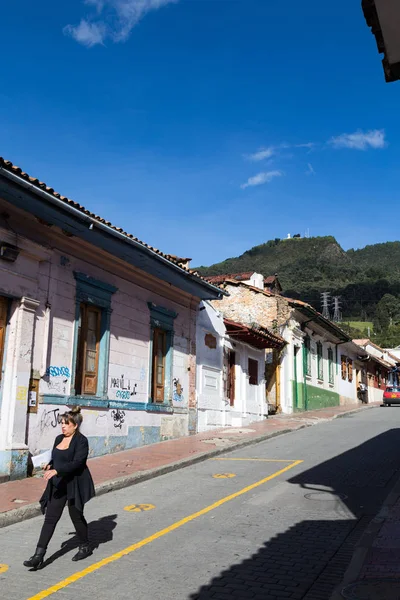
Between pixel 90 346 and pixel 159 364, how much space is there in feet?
10.5

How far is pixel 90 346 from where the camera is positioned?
12.6 meters

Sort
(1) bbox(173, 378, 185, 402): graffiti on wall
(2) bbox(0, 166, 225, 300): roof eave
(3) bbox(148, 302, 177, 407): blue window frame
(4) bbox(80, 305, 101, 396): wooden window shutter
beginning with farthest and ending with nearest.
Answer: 1. (1) bbox(173, 378, 185, 402): graffiti on wall
2. (3) bbox(148, 302, 177, 407): blue window frame
3. (4) bbox(80, 305, 101, 396): wooden window shutter
4. (2) bbox(0, 166, 225, 300): roof eave

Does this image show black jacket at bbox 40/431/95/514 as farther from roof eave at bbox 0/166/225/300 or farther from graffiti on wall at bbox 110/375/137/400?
graffiti on wall at bbox 110/375/137/400

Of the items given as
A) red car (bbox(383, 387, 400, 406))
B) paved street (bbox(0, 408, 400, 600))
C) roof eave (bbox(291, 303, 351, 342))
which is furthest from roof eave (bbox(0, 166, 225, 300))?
red car (bbox(383, 387, 400, 406))

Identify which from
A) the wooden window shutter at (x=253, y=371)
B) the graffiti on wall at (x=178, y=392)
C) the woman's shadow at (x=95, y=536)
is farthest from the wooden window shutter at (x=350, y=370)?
the woman's shadow at (x=95, y=536)

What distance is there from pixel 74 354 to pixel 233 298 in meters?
15.5

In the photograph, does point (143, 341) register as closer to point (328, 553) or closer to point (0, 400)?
point (0, 400)

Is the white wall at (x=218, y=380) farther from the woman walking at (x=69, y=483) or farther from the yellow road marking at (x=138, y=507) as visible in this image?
the woman walking at (x=69, y=483)

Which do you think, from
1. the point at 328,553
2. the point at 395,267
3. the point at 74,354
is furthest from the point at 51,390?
the point at 395,267

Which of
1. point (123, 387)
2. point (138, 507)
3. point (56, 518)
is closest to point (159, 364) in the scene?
point (123, 387)

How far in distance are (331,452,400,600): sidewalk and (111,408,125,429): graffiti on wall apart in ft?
23.6

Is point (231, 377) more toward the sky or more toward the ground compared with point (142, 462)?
more toward the sky

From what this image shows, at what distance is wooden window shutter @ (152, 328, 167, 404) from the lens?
15039 mm

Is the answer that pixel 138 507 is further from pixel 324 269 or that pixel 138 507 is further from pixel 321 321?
Answer: pixel 324 269
